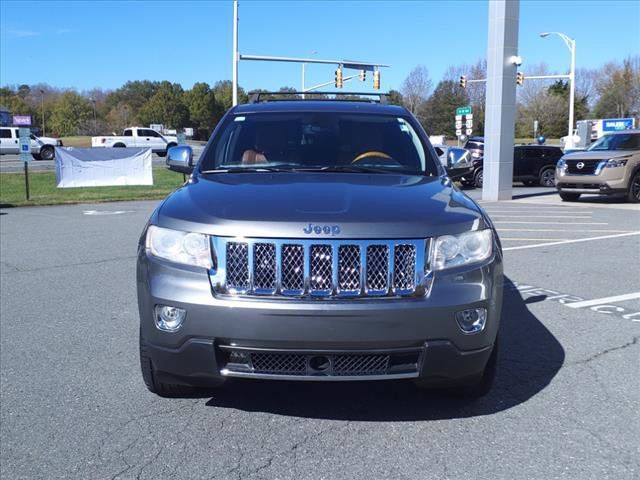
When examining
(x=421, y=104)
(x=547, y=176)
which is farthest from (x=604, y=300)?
(x=421, y=104)

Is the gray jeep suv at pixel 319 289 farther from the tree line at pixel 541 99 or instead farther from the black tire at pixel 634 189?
the tree line at pixel 541 99

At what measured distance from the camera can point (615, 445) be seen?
10.7 feet

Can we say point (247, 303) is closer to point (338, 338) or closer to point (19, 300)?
point (338, 338)

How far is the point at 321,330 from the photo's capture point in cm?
301

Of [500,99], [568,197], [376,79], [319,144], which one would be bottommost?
[568,197]

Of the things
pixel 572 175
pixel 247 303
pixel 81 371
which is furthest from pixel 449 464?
pixel 572 175

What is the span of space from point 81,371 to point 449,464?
2.61 metres

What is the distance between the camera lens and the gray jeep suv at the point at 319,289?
304 centimetres

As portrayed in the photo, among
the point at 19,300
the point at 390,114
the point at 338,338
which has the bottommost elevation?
the point at 19,300

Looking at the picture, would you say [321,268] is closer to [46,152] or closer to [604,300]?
[604,300]

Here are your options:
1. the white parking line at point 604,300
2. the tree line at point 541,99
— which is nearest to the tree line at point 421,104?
the tree line at point 541,99

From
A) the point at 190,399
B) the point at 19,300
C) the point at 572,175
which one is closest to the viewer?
the point at 190,399

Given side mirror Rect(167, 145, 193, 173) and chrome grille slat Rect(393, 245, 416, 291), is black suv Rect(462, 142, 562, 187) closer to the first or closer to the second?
side mirror Rect(167, 145, 193, 173)

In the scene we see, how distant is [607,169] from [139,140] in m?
38.2
